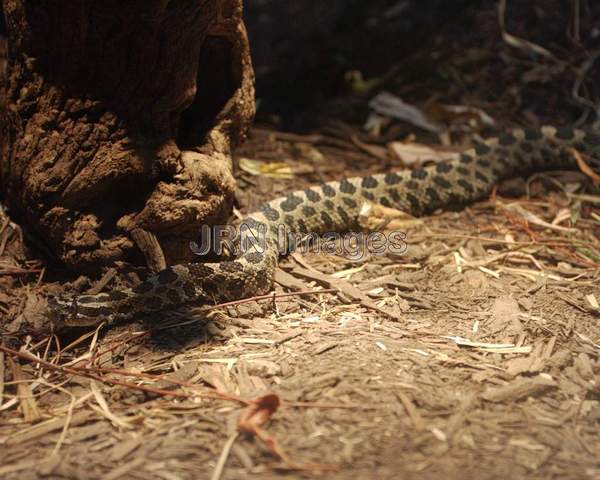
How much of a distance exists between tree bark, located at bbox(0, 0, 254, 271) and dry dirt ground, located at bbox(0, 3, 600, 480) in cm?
54

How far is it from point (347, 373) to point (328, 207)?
9.93 ft

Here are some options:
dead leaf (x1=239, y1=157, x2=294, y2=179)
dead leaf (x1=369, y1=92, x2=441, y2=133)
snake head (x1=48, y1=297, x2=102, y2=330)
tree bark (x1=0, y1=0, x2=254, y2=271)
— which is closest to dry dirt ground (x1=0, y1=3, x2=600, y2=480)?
snake head (x1=48, y1=297, x2=102, y2=330)

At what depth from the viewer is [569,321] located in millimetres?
4949

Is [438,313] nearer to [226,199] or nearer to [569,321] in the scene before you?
[569,321]

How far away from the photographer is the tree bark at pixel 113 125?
464 cm

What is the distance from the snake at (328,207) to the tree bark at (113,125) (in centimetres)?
38

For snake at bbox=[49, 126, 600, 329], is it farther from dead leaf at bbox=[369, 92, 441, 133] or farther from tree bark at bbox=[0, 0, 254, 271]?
dead leaf at bbox=[369, 92, 441, 133]

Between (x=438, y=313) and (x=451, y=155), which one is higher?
(x=451, y=155)

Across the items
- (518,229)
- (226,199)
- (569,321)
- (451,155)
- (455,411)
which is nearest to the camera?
(455,411)

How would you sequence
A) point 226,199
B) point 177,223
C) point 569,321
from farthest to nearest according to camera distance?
point 226,199 < point 177,223 < point 569,321

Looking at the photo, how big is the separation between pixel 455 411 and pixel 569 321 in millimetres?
1746

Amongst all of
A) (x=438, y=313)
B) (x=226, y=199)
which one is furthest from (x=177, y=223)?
(x=438, y=313)

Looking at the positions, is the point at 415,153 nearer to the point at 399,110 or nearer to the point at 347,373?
the point at 399,110

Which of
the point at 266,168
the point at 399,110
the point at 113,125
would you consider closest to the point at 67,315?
the point at 113,125
